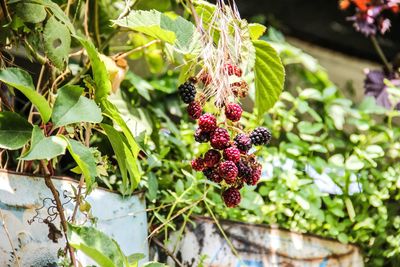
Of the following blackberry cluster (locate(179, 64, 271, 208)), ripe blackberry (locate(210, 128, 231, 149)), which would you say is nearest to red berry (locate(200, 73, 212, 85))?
blackberry cluster (locate(179, 64, 271, 208))

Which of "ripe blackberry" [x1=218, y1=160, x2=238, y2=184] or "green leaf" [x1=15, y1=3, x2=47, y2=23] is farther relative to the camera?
"green leaf" [x1=15, y1=3, x2=47, y2=23]

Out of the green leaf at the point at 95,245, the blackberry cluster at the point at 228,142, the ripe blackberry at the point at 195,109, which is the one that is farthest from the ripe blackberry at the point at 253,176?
the green leaf at the point at 95,245

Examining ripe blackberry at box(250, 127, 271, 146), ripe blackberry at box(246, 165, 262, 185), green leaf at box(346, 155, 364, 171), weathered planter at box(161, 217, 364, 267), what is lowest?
weathered planter at box(161, 217, 364, 267)

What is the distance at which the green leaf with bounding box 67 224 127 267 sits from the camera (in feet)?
2.98

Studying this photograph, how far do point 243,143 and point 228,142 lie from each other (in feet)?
0.07

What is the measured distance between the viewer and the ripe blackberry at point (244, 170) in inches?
41.5

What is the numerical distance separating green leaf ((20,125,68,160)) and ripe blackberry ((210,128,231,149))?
0.71ft

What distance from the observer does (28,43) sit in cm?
126

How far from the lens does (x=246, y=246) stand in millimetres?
1331

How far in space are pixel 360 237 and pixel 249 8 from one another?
1095 mm

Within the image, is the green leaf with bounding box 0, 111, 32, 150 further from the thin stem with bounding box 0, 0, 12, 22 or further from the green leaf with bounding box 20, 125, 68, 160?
the thin stem with bounding box 0, 0, 12, 22

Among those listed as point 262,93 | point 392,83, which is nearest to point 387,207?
point 392,83

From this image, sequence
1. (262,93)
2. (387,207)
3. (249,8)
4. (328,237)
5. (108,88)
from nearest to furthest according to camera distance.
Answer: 1. (108,88)
2. (262,93)
3. (328,237)
4. (387,207)
5. (249,8)

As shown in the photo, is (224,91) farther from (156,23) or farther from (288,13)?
(288,13)
